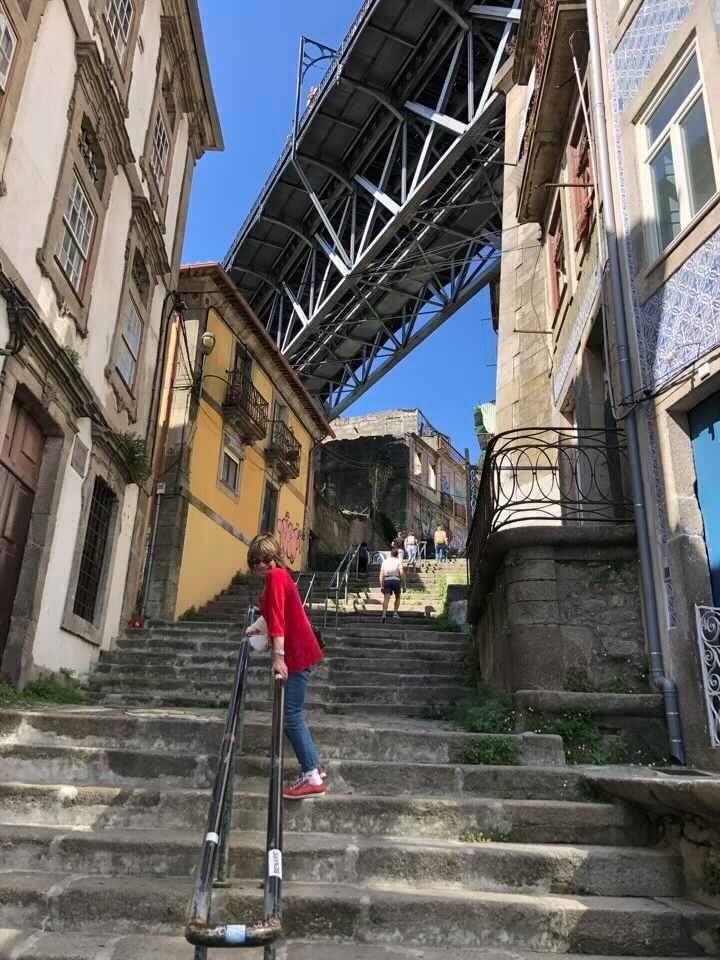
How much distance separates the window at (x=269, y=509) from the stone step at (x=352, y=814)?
1510cm

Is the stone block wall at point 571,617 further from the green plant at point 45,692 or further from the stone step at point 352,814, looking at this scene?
the green plant at point 45,692

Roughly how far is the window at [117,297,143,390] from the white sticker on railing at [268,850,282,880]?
835cm

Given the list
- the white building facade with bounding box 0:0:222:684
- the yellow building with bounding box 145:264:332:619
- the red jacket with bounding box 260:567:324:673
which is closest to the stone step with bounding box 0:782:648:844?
the red jacket with bounding box 260:567:324:673

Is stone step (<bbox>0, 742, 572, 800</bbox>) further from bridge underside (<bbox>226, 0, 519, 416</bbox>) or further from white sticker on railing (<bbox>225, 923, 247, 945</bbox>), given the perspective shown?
bridge underside (<bbox>226, 0, 519, 416</bbox>)

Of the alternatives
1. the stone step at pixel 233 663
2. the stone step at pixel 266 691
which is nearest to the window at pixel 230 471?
the stone step at pixel 233 663

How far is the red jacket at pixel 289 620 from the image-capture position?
454 centimetres

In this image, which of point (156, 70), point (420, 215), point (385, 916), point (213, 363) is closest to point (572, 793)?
point (385, 916)

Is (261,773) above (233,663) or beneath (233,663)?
beneath

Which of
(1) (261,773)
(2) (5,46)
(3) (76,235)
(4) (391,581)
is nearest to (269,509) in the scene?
(4) (391,581)

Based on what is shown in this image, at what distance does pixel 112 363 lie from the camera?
9578 millimetres

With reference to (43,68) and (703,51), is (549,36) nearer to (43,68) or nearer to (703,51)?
(703,51)

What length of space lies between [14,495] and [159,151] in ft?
23.2

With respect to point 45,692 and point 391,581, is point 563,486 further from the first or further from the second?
point 45,692

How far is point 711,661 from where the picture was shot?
5047 millimetres
